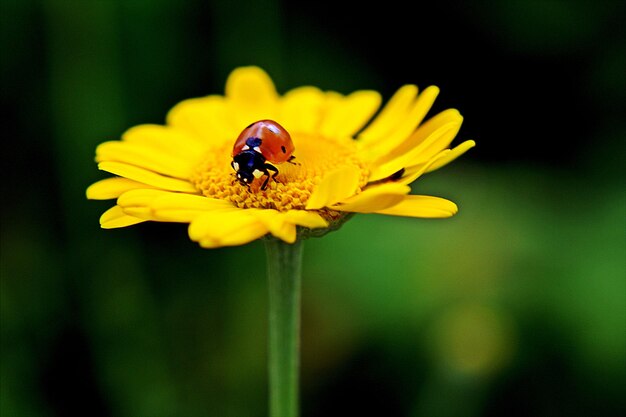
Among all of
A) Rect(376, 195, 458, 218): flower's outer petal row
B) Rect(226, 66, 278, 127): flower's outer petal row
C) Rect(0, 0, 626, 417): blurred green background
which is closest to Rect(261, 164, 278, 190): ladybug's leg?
Rect(376, 195, 458, 218): flower's outer petal row

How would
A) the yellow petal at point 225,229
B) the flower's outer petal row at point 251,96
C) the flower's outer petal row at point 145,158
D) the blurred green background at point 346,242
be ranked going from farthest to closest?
the blurred green background at point 346,242 → the flower's outer petal row at point 251,96 → the flower's outer petal row at point 145,158 → the yellow petal at point 225,229

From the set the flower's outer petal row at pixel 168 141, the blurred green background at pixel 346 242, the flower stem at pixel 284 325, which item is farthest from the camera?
the blurred green background at pixel 346 242

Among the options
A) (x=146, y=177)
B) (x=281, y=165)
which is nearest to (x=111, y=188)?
(x=146, y=177)

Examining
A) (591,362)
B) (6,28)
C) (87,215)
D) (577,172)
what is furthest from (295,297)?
(6,28)

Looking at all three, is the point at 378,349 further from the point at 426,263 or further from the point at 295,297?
the point at 295,297

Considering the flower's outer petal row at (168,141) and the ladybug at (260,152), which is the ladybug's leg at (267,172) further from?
the flower's outer petal row at (168,141)

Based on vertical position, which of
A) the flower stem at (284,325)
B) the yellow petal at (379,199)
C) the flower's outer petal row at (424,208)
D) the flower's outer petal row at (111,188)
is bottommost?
the flower stem at (284,325)

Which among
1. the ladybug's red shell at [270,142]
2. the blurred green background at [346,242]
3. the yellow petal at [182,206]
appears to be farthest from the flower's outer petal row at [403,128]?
the blurred green background at [346,242]

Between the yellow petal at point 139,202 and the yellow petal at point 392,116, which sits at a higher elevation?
the yellow petal at point 392,116
